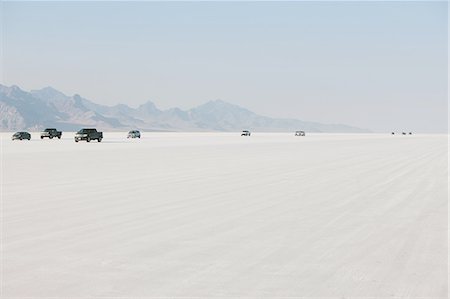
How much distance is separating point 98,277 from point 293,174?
1543 centimetres

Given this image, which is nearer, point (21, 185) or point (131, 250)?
point (131, 250)

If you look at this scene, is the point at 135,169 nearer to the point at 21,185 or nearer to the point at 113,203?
the point at 21,185

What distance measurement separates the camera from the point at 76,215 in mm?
11594

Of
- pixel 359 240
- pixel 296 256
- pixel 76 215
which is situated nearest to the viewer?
pixel 296 256

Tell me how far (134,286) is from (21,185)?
11.9m

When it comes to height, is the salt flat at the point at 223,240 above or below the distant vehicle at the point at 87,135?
below

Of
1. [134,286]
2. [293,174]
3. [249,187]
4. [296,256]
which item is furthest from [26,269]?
[293,174]

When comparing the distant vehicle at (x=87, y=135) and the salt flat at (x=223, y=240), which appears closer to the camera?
the salt flat at (x=223, y=240)

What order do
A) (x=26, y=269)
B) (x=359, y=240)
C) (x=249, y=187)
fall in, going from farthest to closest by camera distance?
1. (x=249, y=187)
2. (x=359, y=240)
3. (x=26, y=269)

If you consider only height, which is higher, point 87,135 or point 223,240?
point 87,135

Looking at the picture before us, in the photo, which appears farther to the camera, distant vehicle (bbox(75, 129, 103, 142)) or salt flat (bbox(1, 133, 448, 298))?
distant vehicle (bbox(75, 129, 103, 142))

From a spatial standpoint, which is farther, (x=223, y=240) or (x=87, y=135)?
(x=87, y=135)

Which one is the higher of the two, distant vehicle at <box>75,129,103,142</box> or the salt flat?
distant vehicle at <box>75,129,103,142</box>

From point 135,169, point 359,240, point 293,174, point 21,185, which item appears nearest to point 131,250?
point 359,240
